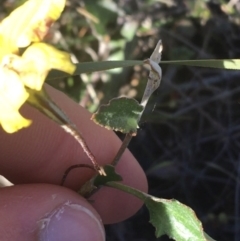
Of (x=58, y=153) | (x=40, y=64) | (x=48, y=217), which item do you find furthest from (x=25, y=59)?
(x=58, y=153)

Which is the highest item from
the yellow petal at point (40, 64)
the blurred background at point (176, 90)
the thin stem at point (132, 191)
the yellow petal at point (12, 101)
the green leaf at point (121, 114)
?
the yellow petal at point (40, 64)

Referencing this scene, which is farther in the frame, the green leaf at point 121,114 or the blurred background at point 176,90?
the blurred background at point 176,90

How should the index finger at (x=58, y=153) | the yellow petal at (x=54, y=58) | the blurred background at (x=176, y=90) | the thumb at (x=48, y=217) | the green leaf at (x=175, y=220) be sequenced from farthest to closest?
the blurred background at (x=176, y=90), the index finger at (x=58, y=153), the thumb at (x=48, y=217), the green leaf at (x=175, y=220), the yellow petal at (x=54, y=58)

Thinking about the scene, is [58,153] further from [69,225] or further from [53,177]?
[69,225]

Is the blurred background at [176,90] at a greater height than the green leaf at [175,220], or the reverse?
the green leaf at [175,220]

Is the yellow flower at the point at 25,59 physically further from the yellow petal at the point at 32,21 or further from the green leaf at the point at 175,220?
the green leaf at the point at 175,220

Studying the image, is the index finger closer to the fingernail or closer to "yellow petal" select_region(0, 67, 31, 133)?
Answer: the fingernail

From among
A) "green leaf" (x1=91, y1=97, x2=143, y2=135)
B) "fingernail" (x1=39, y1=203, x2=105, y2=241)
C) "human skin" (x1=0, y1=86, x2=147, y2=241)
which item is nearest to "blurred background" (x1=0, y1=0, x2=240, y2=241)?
"human skin" (x1=0, y1=86, x2=147, y2=241)

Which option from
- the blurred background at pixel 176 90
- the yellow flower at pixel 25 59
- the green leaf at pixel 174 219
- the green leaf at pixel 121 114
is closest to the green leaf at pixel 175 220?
the green leaf at pixel 174 219

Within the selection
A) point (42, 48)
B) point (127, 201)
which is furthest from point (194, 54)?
point (42, 48)
